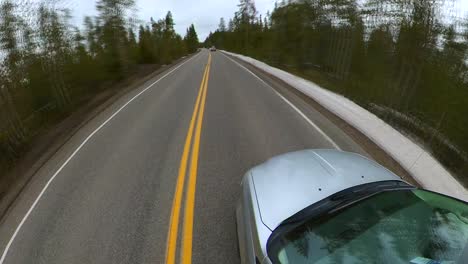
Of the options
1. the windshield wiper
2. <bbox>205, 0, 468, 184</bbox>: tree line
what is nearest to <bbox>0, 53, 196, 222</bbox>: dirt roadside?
the windshield wiper

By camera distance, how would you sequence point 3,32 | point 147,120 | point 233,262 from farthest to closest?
point 3,32
point 147,120
point 233,262

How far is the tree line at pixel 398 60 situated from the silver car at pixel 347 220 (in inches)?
148

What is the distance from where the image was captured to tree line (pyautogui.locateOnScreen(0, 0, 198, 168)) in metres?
11.3

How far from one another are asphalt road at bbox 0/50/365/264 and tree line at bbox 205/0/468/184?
353cm

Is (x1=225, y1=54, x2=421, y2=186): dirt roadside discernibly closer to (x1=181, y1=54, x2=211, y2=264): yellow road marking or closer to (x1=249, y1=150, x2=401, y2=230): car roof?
(x1=249, y1=150, x2=401, y2=230): car roof

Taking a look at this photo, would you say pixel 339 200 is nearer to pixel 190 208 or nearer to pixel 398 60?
pixel 190 208

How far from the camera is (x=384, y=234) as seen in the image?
85.7 inches

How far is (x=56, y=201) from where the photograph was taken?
5453 millimetres

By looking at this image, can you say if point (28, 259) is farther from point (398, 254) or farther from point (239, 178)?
point (398, 254)

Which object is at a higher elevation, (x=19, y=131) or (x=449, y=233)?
(x=449, y=233)

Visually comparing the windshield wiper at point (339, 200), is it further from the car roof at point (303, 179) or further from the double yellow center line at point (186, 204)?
the double yellow center line at point (186, 204)

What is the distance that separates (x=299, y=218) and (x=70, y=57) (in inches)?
703

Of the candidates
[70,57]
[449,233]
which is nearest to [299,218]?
[449,233]

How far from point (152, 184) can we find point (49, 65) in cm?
1277
